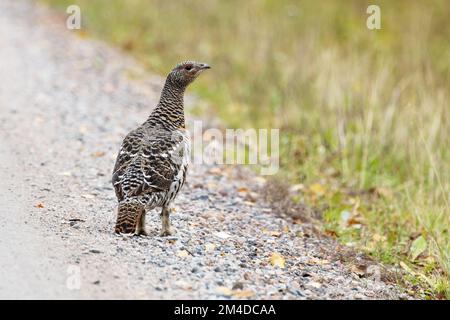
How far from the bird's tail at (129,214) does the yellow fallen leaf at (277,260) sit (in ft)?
4.27

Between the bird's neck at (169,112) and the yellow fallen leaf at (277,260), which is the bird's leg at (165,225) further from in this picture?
the yellow fallen leaf at (277,260)

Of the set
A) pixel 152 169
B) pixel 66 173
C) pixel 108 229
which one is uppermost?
pixel 152 169

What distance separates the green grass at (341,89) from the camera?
9141mm

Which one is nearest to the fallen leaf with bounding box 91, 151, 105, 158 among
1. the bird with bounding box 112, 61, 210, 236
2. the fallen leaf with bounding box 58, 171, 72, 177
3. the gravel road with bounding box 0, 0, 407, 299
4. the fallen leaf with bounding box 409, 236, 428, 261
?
the gravel road with bounding box 0, 0, 407, 299

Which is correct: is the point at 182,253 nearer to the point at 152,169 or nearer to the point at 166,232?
the point at 166,232

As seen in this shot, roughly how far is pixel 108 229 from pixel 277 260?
1606 mm

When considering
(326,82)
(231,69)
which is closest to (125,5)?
(231,69)

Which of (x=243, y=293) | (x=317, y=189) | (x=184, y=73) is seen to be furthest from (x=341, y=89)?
(x=243, y=293)

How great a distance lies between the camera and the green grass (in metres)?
9.14

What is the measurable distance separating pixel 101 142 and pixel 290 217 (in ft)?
10.3

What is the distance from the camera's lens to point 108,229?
7203 mm

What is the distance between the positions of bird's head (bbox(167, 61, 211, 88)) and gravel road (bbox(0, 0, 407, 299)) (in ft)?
4.63

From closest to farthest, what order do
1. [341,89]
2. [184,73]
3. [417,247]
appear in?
[184,73]
[417,247]
[341,89]

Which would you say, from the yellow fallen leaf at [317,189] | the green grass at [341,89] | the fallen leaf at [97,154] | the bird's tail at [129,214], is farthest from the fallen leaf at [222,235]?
the fallen leaf at [97,154]
